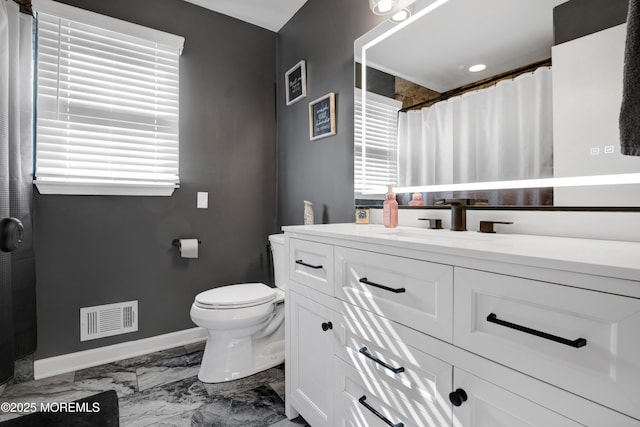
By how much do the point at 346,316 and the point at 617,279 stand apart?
0.79 m

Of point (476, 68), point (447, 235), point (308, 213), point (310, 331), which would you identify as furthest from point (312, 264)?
point (476, 68)

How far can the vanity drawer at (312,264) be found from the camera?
127 centimetres

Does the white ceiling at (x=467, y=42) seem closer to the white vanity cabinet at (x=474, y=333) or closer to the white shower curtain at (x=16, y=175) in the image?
the white vanity cabinet at (x=474, y=333)

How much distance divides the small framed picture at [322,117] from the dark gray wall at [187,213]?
0.61 meters

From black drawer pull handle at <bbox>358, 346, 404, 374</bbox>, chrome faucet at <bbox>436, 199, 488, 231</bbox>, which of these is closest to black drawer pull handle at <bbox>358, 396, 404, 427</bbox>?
black drawer pull handle at <bbox>358, 346, 404, 374</bbox>

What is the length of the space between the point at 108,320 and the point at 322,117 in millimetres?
1969

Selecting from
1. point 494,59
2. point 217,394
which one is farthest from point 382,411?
point 494,59

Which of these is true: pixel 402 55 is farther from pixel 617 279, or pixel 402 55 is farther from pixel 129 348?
pixel 129 348

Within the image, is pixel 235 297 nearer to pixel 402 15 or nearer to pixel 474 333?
pixel 474 333

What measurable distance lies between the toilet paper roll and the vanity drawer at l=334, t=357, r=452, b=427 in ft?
4.82

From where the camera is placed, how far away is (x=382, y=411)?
1023 millimetres

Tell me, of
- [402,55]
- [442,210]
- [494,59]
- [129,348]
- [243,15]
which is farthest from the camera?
[243,15]

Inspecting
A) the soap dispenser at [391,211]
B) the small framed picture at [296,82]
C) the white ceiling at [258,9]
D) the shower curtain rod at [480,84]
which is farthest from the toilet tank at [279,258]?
the white ceiling at [258,9]

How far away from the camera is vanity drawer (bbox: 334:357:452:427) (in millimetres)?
868
